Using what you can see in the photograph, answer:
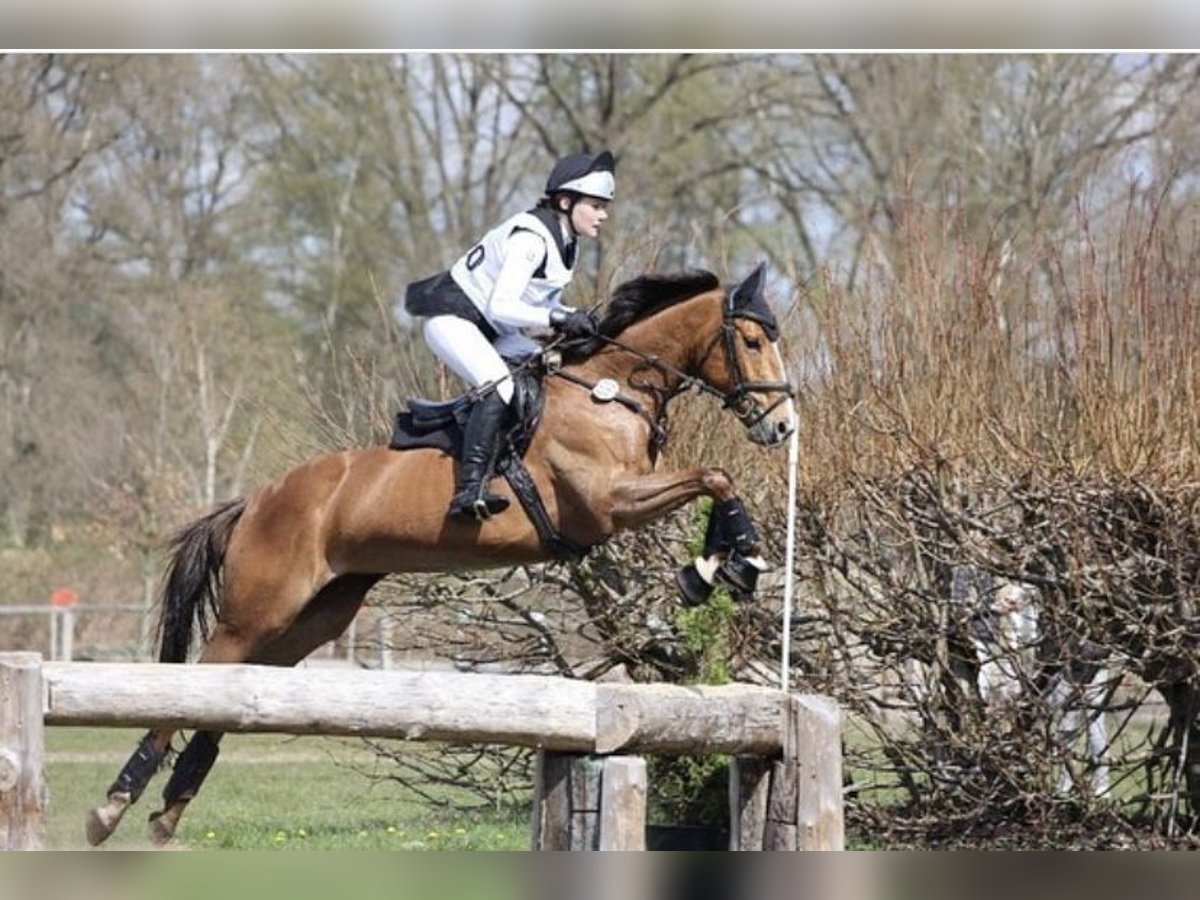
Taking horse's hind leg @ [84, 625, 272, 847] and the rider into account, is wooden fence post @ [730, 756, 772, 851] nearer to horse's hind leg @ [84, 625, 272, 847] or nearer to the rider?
the rider

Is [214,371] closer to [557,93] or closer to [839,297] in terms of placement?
[557,93]

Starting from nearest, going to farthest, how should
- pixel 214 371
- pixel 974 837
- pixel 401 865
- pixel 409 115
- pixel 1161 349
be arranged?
pixel 401 865 → pixel 1161 349 → pixel 974 837 → pixel 214 371 → pixel 409 115

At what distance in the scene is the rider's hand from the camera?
8.81 m

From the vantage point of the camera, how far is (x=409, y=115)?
33.3 metres

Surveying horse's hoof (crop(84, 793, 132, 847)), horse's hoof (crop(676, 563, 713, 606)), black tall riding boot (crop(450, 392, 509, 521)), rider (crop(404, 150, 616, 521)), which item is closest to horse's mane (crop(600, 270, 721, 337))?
rider (crop(404, 150, 616, 521))

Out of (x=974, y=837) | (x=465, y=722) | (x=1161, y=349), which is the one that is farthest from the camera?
(x=974, y=837)

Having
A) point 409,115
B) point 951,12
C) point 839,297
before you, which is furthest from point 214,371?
point 839,297

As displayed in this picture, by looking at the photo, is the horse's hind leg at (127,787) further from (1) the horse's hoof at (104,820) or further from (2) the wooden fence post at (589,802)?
(2) the wooden fence post at (589,802)

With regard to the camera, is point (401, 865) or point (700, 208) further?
point (700, 208)

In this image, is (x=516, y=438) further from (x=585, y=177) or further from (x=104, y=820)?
(x=104, y=820)

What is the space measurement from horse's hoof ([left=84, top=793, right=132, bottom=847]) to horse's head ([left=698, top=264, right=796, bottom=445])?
3.19 metres

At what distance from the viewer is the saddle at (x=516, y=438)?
8.96 meters

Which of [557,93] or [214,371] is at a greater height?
[557,93]

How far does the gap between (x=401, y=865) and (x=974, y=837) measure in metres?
3.89
